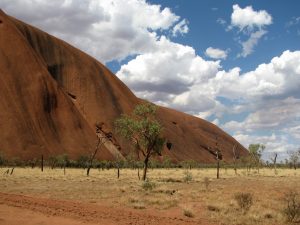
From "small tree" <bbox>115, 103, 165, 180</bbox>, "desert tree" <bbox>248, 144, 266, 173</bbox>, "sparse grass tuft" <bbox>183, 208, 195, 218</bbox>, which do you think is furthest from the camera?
"desert tree" <bbox>248, 144, 266, 173</bbox>

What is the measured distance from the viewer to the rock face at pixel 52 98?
8231cm

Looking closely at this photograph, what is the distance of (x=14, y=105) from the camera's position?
85125mm

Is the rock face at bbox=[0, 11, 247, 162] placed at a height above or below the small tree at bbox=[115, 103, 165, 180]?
above

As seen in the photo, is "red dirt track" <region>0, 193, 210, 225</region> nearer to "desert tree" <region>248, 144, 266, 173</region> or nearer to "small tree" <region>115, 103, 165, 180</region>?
"small tree" <region>115, 103, 165, 180</region>

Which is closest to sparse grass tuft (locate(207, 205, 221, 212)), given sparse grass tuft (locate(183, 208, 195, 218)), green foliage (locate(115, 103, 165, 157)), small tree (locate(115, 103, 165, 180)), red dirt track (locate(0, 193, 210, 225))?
sparse grass tuft (locate(183, 208, 195, 218))

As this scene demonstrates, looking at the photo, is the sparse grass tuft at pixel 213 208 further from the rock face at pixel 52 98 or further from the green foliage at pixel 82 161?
the rock face at pixel 52 98

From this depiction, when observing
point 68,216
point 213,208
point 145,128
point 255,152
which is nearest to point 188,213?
point 213,208

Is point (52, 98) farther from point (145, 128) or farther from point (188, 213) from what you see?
point (188, 213)

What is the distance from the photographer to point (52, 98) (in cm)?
9531

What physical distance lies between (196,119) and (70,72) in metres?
71.2

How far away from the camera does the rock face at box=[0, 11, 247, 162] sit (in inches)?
3241

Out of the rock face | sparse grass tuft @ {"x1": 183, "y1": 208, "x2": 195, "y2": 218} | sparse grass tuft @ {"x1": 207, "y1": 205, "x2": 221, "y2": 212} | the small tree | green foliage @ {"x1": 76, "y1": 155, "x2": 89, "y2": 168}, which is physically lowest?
sparse grass tuft @ {"x1": 183, "y1": 208, "x2": 195, "y2": 218}

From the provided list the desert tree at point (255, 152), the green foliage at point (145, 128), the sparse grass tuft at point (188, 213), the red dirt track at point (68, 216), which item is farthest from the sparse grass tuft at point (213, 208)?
the desert tree at point (255, 152)

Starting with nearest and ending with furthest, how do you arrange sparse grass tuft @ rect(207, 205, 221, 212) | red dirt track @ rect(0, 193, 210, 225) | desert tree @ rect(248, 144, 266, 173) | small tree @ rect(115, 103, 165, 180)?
red dirt track @ rect(0, 193, 210, 225), sparse grass tuft @ rect(207, 205, 221, 212), small tree @ rect(115, 103, 165, 180), desert tree @ rect(248, 144, 266, 173)
